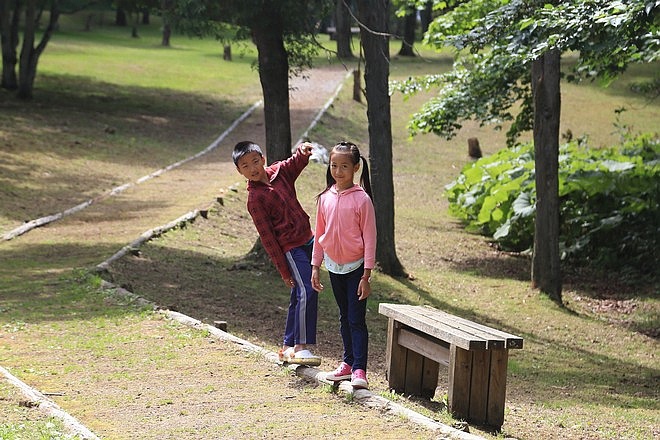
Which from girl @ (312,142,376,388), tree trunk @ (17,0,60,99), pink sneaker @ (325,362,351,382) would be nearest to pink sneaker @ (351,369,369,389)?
girl @ (312,142,376,388)

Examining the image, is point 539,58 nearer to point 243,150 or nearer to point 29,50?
point 243,150

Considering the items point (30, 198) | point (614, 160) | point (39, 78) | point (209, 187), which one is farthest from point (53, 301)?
point (39, 78)

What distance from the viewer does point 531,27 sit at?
11.2 meters

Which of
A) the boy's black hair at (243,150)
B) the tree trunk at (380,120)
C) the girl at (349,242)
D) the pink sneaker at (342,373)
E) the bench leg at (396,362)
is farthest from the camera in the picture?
the tree trunk at (380,120)

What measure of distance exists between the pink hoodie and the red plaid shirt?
586mm

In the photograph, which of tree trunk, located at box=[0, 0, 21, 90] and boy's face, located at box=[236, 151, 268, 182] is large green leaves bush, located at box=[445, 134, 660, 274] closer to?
boy's face, located at box=[236, 151, 268, 182]

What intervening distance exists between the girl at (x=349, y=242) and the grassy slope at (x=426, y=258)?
4.31ft

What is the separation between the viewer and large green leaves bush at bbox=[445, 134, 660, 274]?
57.0 ft

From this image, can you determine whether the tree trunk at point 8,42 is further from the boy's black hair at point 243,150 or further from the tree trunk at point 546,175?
the boy's black hair at point 243,150

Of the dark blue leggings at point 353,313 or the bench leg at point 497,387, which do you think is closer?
the bench leg at point 497,387

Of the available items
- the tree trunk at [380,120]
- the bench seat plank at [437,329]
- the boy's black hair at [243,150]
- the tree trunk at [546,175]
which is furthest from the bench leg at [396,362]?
the tree trunk at [546,175]

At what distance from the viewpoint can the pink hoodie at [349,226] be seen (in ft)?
23.3

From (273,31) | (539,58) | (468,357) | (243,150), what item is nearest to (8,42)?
(273,31)

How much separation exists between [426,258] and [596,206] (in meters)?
3.02
